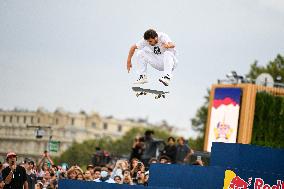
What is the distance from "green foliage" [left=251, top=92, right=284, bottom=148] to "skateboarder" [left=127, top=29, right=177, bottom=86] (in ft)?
125

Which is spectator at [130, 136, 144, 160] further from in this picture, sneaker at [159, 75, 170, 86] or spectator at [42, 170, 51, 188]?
sneaker at [159, 75, 170, 86]

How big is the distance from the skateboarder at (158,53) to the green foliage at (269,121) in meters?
38.0

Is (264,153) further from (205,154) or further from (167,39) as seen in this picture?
(205,154)

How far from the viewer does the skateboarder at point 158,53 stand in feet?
63.5

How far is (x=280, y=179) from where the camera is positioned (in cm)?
1984

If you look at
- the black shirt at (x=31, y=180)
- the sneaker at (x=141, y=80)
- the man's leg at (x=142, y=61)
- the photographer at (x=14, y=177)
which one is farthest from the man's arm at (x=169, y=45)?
the black shirt at (x=31, y=180)

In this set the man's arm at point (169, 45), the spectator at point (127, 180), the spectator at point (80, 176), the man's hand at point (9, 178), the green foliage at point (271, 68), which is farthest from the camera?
the green foliage at point (271, 68)

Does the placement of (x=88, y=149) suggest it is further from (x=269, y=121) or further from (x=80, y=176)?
(x=80, y=176)

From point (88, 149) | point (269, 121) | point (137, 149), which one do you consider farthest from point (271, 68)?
point (88, 149)

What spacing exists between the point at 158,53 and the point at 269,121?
39891mm

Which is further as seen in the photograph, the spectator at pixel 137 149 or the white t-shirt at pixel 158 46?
the spectator at pixel 137 149

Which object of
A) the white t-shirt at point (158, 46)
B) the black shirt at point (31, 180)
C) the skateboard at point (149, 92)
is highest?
the white t-shirt at point (158, 46)

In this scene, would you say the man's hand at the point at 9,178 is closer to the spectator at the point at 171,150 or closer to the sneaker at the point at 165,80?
the sneaker at the point at 165,80

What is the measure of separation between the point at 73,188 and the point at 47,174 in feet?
11.9
